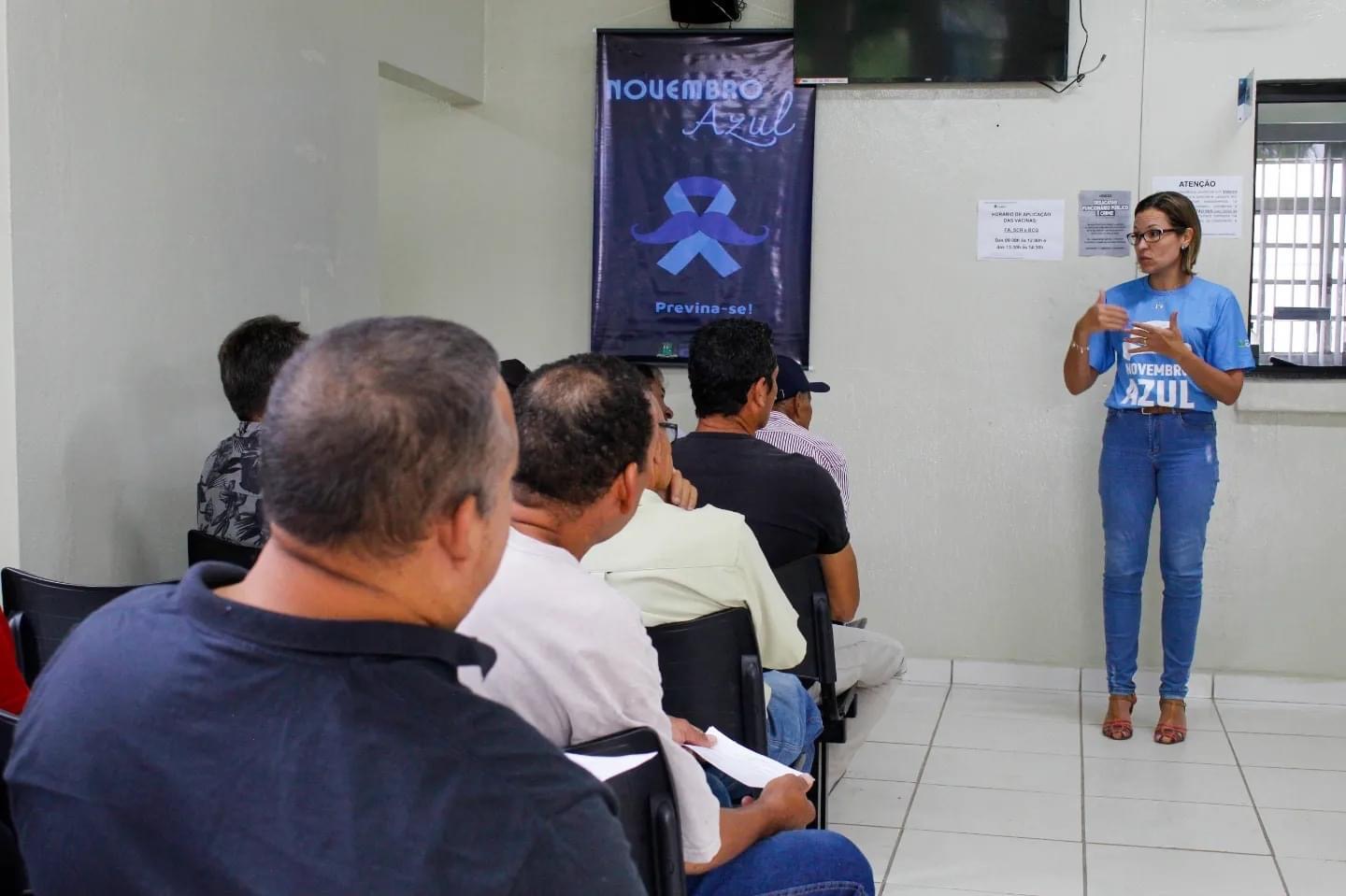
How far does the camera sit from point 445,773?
85 centimetres

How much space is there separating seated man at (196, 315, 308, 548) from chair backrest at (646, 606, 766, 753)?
52.6 inches

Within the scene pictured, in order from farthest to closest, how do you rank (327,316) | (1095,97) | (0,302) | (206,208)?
(1095,97) → (327,316) → (206,208) → (0,302)

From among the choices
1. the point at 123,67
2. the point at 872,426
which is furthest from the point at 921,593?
the point at 123,67

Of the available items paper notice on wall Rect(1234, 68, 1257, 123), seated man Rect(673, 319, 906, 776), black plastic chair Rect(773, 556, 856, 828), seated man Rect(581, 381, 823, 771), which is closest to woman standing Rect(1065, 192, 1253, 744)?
paper notice on wall Rect(1234, 68, 1257, 123)

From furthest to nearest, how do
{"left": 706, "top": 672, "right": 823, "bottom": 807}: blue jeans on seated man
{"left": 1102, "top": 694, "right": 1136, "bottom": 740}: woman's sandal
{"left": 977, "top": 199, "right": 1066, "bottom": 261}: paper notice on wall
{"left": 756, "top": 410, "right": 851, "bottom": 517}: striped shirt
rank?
{"left": 977, "top": 199, "right": 1066, "bottom": 261}: paper notice on wall < {"left": 1102, "top": 694, "right": 1136, "bottom": 740}: woman's sandal < {"left": 756, "top": 410, "right": 851, "bottom": 517}: striped shirt < {"left": 706, "top": 672, "right": 823, "bottom": 807}: blue jeans on seated man

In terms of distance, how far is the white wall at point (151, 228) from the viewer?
287 centimetres

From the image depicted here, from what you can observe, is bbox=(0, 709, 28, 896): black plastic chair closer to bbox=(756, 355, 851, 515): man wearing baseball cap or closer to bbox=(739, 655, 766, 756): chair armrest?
bbox=(739, 655, 766, 756): chair armrest

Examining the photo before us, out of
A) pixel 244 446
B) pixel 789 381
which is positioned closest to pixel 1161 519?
pixel 789 381

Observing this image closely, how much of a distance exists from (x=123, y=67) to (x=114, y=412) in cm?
80

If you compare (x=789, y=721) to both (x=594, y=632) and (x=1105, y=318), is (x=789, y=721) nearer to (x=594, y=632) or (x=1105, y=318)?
(x=594, y=632)

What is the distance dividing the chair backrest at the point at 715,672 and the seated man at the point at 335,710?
123 cm

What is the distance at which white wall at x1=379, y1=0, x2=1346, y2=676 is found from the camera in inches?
187

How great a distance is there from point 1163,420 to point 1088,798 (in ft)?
4.11

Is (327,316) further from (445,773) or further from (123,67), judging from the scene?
(445,773)
